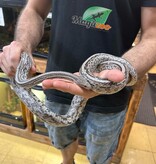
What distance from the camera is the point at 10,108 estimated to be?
1697 mm

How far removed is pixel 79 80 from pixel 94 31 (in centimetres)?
25

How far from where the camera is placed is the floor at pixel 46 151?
1.53 m

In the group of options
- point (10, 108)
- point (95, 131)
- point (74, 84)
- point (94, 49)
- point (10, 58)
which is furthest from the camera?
point (10, 108)

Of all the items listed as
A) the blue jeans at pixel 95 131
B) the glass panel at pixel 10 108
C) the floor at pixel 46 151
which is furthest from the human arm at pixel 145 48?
the glass panel at pixel 10 108

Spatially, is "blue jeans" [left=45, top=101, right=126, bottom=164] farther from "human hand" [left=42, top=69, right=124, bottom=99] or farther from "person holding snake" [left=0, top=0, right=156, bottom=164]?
"human hand" [left=42, top=69, right=124, bottom=99]

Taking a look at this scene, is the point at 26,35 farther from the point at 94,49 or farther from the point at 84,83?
the point at 84,83

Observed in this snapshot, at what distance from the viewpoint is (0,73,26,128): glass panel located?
1639 mm

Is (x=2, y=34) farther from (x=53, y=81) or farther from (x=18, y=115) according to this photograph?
(x=53, y=81)

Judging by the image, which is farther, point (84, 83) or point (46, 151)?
point (46, 151)

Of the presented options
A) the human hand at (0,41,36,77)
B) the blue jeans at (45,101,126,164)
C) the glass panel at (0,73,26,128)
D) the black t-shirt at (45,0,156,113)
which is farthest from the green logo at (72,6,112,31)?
the glass panel at (0,73,26,128)

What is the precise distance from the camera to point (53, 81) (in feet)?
1.91

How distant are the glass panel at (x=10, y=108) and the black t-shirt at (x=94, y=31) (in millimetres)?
871

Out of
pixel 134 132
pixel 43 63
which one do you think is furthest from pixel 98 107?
pixel 134 132

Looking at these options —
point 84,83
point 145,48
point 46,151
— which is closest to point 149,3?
point 145,48
